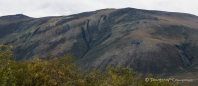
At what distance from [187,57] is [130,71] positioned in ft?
511

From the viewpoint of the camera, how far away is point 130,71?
44656 mm

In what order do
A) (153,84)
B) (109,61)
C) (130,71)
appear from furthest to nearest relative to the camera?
(109,61) → (130,71) → (153,84)

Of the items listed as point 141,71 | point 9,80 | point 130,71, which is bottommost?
point 141,71

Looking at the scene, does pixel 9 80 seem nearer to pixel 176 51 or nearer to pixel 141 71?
pixel 141 71

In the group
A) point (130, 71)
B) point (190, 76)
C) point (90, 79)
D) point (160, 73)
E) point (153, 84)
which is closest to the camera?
point (153, 84)

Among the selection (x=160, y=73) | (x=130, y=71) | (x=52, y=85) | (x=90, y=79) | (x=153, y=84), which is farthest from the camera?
(x=160, y=73)

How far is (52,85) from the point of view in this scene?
32.2 m

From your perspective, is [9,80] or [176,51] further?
[176,51]

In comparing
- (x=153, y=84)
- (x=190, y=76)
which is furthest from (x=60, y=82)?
(x=190, y=76)

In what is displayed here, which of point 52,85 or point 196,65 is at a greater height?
point 52,85

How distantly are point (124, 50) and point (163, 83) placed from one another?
149 meters

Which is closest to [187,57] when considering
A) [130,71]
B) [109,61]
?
[109,61]

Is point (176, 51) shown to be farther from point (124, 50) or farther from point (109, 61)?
point (109, 61)

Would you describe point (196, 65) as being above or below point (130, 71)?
below
